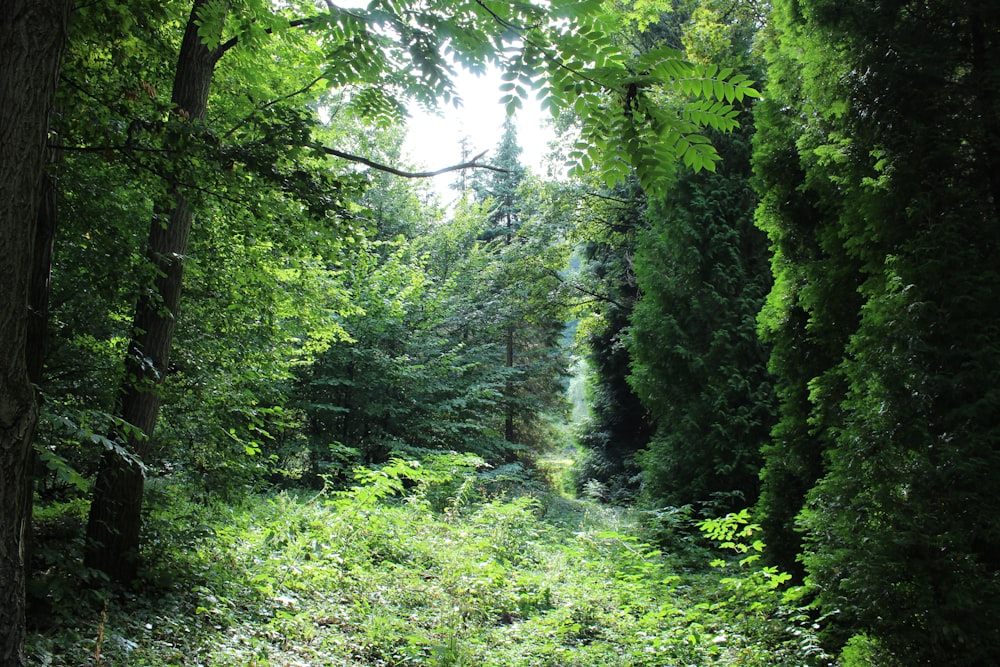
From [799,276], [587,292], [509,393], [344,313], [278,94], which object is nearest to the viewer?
[799,276]

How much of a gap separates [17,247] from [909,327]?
173 inches

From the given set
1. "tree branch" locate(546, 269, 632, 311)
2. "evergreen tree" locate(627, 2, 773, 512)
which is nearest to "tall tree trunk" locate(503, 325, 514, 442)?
"tree branch" locate(546, 269, 632, 311)

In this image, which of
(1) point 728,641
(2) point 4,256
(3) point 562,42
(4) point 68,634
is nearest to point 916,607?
(1) point 728,641

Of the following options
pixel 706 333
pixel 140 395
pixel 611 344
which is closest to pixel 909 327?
pixel 140 395

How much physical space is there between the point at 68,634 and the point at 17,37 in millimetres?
3143

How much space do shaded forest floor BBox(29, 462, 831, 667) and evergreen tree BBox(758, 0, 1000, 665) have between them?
792 millimetres

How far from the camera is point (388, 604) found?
17.1 ft

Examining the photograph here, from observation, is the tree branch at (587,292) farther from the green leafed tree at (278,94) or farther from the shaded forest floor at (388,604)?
the green leafed tree at (278,94)

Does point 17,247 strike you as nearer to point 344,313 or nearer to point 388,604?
point 388,604

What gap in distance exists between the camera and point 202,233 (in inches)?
189

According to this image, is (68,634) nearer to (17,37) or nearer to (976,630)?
(17,37)

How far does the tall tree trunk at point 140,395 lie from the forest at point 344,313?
21 millimetres

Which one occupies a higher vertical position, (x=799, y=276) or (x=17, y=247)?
(x=799, y=276)

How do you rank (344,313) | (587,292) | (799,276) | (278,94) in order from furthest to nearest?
(587,292) < (344,313) < (278,94) < (799,276)
